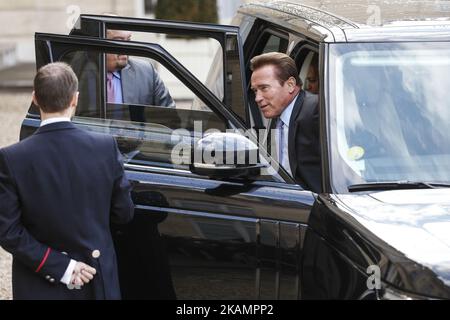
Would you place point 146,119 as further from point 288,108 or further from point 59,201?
point 59,201

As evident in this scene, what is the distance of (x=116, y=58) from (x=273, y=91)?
2.65 ft

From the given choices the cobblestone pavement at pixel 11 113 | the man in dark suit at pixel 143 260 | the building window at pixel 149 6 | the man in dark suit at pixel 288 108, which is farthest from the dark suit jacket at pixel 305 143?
the building window at pixel 149 6

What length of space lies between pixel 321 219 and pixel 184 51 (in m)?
13.0

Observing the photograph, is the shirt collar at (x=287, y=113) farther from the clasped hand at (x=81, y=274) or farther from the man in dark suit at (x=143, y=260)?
the clasped hand at (x=81, y=274)

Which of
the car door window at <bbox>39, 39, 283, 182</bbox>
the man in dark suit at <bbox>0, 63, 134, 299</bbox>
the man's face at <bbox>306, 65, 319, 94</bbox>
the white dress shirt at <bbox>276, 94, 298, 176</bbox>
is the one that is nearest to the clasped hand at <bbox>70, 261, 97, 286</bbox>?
the man in dark suit at <bbox>0, 63, 134, 299</bbox>

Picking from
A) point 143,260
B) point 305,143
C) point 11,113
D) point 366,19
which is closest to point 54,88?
point 143,260

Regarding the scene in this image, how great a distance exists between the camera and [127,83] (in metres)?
5.16

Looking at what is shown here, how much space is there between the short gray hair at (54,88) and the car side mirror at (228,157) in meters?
0.63

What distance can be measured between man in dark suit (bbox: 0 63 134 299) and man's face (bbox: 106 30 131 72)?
37.0 inches

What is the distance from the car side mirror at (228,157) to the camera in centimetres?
404

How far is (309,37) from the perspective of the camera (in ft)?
15.6

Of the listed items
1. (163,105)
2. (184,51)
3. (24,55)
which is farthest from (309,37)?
(24,55)

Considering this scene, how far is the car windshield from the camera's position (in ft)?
13.8
